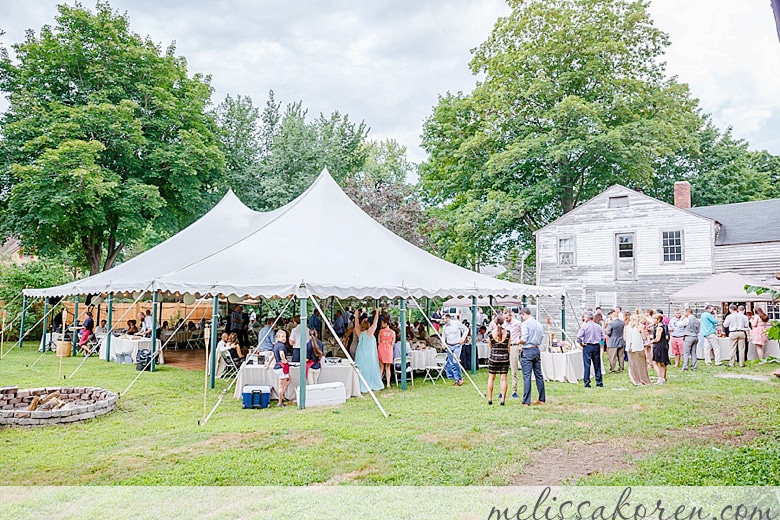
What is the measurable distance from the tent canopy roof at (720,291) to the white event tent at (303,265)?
5.16 m

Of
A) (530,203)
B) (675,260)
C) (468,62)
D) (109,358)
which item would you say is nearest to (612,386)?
(675,260)

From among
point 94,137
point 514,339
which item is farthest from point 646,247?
point 94,137

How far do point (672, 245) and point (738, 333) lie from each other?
6.46m

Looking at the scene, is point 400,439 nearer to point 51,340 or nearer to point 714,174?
point 51,340

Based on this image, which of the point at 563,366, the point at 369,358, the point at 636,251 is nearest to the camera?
the point at 369,358

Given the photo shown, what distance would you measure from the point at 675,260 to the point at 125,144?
20.0m

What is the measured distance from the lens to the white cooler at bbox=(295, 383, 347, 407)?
8.62m

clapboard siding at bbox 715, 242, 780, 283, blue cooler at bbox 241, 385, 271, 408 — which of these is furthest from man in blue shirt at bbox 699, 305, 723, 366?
blue cooler at bbox 241, 385, 271, 408

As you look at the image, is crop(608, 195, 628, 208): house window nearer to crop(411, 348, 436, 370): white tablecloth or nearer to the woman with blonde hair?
the woman with blonde hair

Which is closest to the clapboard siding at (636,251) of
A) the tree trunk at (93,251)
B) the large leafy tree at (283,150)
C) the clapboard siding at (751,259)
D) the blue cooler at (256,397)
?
the clapboard siding at (751,259)

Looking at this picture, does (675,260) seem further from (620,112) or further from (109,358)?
(109,358)

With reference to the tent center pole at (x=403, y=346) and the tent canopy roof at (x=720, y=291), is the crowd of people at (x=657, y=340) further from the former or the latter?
the tent center pole at (x=403, y=346)

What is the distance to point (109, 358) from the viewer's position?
48.8 feet

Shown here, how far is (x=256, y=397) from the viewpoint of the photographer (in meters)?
8.59
